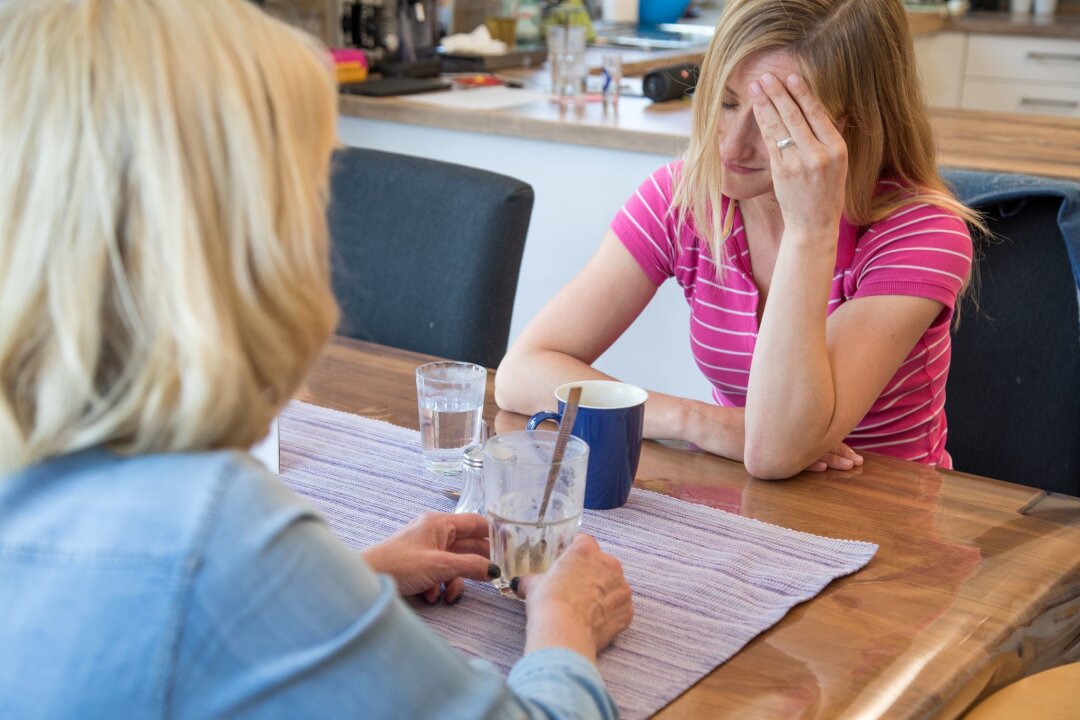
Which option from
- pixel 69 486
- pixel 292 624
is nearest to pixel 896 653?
pixel 292 624

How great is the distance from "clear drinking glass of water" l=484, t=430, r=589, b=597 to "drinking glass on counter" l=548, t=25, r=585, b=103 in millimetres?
2042

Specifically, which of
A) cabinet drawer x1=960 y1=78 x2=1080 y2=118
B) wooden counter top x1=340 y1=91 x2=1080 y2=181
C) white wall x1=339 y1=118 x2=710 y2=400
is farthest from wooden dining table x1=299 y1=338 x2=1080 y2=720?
cabinet drawer x1=960 y1=78 x2=1080 y2=118

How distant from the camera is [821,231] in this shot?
1.29 metres

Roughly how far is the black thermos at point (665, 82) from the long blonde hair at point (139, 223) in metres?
2.24

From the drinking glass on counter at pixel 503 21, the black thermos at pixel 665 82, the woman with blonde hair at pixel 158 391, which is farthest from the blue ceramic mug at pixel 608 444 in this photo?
the drinking glass on counter at pixel 503 21

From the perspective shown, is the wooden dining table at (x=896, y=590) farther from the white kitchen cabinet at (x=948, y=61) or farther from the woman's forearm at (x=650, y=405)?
the white kitchen cabinet at (x=948, y=61)

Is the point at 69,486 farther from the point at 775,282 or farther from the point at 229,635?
the point at 775,282

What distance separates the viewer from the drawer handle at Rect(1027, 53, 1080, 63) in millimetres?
4344

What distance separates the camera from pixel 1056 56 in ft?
14.4

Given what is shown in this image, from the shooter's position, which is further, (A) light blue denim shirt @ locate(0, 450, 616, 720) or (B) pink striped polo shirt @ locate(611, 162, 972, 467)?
(B) pink striped polo shirt @ locate(611, 162, 972, 467)

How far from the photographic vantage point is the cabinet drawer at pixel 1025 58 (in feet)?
14.3

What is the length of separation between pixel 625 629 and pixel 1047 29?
411 centimetres

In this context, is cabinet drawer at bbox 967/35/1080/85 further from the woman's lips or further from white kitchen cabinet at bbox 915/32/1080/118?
the woman's lips

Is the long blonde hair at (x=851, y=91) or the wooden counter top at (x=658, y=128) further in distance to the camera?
the wooden counter top at (x=658, y=128)
